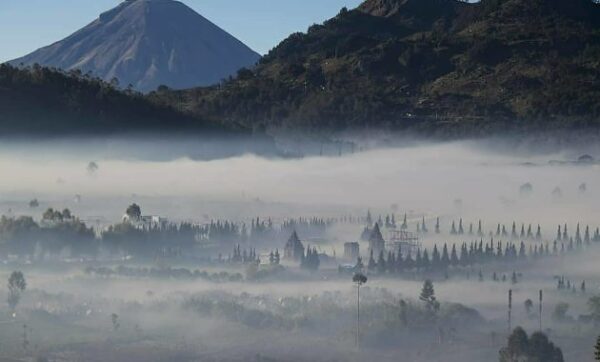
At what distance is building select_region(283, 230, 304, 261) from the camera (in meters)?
73.3

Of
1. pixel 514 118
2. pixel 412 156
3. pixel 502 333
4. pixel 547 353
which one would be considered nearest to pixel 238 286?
pixel 502 333

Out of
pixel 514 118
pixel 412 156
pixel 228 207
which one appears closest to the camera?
pixel 228 207

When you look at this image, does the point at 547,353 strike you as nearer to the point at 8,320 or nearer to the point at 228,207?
the point at 8,320

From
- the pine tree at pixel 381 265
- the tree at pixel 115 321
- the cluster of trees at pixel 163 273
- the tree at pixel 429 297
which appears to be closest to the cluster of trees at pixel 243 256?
the cluster of trees at pixel 163 273

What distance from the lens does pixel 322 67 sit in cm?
19562

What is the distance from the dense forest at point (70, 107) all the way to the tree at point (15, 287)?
47177 mm

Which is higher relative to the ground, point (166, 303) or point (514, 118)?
point (514, 118)

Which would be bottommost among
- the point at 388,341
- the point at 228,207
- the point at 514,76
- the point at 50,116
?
the point at 388,341

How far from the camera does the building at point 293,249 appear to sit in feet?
241

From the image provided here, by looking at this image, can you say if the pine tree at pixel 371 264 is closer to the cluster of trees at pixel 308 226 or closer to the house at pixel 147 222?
the cluster of trees at pixel 308 226

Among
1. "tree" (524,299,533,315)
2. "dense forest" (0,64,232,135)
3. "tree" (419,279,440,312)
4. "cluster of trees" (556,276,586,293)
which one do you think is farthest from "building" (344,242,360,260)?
"dense forest" (0,64,232,135)

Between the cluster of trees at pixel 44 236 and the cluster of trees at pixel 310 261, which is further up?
the cluster of trees at pixel 44 236

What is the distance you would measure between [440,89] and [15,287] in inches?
4833

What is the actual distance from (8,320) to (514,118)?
115418mm
